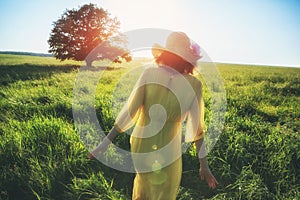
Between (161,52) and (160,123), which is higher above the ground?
(161,52)

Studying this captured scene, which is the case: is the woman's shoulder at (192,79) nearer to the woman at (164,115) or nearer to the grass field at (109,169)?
the woman at (164,115)

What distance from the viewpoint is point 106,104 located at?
488 cm

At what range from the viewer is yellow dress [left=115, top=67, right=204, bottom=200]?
1.67 m

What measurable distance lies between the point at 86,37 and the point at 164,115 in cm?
2612

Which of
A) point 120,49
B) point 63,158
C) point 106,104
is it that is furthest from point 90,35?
point 63,158

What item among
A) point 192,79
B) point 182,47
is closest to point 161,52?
point 182,47

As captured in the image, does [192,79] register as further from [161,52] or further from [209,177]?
[209,177]

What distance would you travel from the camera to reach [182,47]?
159 centimetres

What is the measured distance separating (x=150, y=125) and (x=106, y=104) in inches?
127

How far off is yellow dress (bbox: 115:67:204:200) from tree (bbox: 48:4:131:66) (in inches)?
947

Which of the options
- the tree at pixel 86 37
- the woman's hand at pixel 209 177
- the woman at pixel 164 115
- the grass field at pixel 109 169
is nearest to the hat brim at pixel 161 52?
the woman at pixel 164 115

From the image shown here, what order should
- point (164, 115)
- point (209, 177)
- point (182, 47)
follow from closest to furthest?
1. point (182, 47)
2. point (164, 115)
3. point (209, 177)

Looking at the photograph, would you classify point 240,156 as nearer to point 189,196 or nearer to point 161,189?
point 189,196

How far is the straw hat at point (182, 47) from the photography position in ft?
5.23
